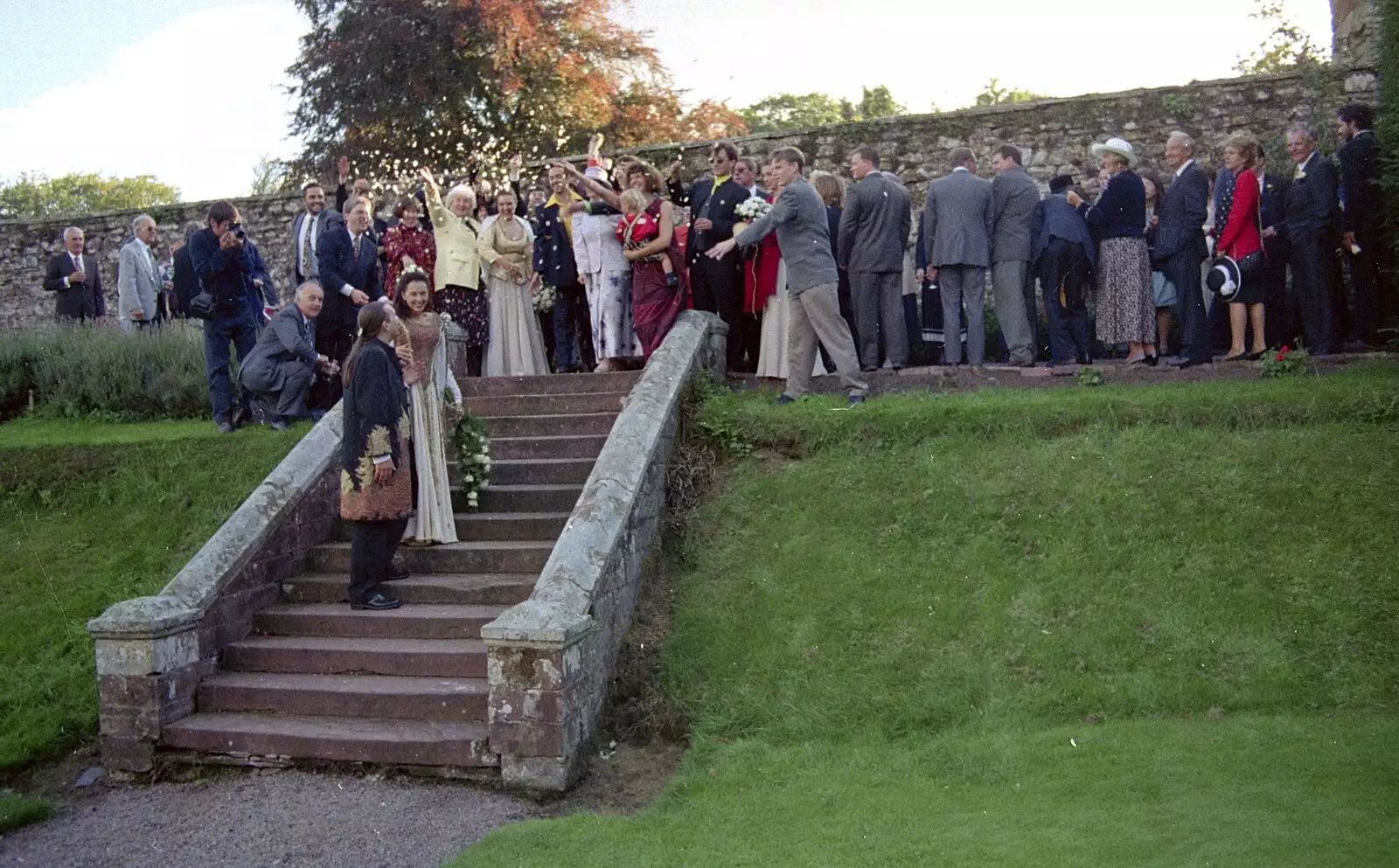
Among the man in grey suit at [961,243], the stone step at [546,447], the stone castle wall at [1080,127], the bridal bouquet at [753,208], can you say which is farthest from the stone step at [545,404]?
the stone castle wall at [1080,127]

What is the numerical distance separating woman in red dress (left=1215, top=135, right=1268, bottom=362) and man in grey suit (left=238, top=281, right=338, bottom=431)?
7983 millimetres

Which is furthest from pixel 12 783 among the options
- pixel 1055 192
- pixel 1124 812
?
pixel 1055 192

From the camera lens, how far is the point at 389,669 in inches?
306

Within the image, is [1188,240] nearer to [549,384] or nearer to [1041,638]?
[1041,638]

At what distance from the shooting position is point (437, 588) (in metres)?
8.36

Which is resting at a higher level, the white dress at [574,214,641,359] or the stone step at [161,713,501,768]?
the white dress at [574,214,641,359]

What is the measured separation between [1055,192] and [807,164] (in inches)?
178

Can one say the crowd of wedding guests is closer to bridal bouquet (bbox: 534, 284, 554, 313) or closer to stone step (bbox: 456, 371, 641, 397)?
bridal bouquet (bbox: 534, 284, 554, 313)

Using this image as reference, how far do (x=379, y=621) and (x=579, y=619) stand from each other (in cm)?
182

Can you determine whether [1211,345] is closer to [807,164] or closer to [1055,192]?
[1055,192]

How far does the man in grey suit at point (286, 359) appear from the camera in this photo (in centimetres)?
1103

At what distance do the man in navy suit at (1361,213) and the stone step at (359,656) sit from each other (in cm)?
800

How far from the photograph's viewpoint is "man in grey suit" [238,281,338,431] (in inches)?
434

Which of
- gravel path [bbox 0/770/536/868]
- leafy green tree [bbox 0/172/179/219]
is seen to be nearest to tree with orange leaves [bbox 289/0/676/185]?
gravel path [bbox 0/770/536/868]
